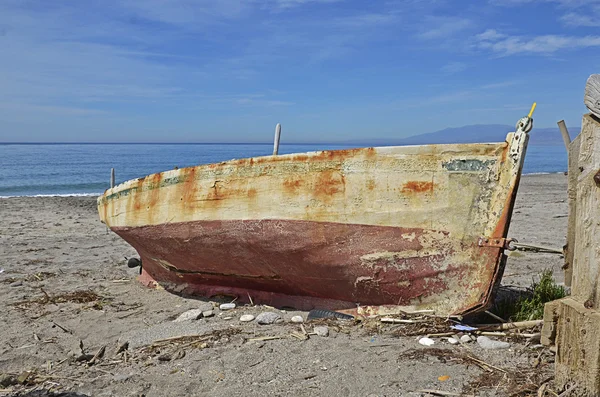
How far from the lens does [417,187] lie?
387 centimetres

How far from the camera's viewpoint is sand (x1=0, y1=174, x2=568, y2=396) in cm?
307

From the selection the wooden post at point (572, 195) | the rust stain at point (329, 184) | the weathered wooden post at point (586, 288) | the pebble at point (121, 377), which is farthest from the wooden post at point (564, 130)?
the pebble at point (121, 377)

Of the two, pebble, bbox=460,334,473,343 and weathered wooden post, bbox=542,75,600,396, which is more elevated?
weathered wooden post, bbox=542,75,600,396

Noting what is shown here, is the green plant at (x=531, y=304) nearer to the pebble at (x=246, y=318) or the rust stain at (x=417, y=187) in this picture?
the rust stain at (x=417, y=187)

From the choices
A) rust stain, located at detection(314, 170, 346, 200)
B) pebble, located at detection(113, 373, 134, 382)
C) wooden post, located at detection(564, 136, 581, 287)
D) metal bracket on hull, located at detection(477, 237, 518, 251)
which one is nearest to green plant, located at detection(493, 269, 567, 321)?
metal bracket on hull, located at detection(477, 237, 518, 251)

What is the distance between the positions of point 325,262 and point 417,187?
0.99 m

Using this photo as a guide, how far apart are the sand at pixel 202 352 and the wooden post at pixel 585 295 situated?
356 mm

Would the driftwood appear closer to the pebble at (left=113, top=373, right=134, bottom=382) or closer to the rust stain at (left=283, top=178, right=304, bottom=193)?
the rust stain at (left=283, top=178, right=304, bottom=193)

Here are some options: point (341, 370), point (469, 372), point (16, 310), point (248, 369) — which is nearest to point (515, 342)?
point (469, 372)

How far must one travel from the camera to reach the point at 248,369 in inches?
132

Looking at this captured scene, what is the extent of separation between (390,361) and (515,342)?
902mm

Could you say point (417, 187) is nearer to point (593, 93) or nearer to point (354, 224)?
point (354, 224)

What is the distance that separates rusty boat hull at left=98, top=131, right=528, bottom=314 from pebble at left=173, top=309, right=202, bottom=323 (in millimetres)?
512

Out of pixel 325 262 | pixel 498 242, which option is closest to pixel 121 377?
pixel 325 262
